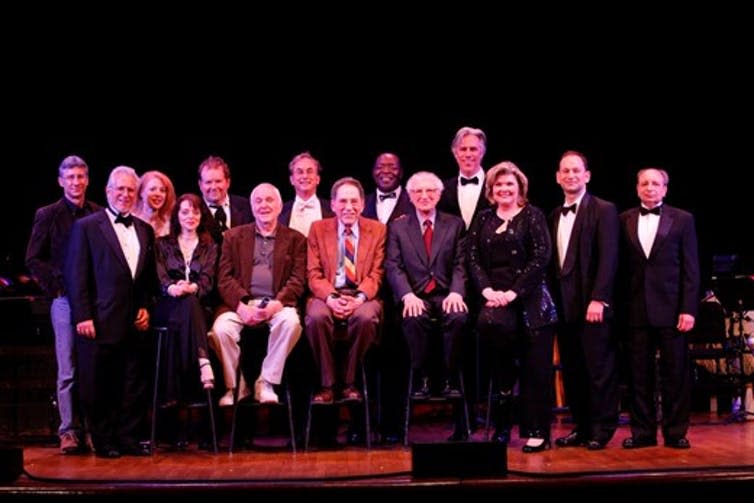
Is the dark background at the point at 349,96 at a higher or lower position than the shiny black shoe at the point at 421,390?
higher

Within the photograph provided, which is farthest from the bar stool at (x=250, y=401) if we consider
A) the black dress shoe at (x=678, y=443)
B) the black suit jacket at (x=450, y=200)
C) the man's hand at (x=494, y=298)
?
the black dress shoe at (x=678, y=443)

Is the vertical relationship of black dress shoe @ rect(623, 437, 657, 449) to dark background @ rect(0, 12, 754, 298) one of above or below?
below

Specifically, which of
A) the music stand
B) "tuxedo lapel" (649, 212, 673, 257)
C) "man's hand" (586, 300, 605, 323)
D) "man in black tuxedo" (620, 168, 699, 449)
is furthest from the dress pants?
the music stand

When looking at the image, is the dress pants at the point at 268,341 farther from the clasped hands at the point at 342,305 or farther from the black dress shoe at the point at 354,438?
the black dress shoe at the point at 354,438

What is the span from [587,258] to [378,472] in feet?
6.71

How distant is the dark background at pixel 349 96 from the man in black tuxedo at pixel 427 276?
287 cm

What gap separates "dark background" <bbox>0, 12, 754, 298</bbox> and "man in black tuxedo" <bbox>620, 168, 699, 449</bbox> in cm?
324

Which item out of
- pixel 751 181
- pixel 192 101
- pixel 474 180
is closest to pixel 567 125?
pixel 751 181

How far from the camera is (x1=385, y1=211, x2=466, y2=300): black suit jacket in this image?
677 cm

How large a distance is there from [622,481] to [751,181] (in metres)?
6.53

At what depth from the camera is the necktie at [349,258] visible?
684 cm

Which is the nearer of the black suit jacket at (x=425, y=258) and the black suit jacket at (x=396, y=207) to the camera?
the black suit jacket at (x=425, y=258)

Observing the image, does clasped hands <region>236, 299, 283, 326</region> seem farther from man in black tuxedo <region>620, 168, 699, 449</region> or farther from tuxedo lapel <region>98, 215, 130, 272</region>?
man in black tuxedo <region>620, 168, 699, 449</region>

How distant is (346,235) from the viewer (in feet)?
22.7
